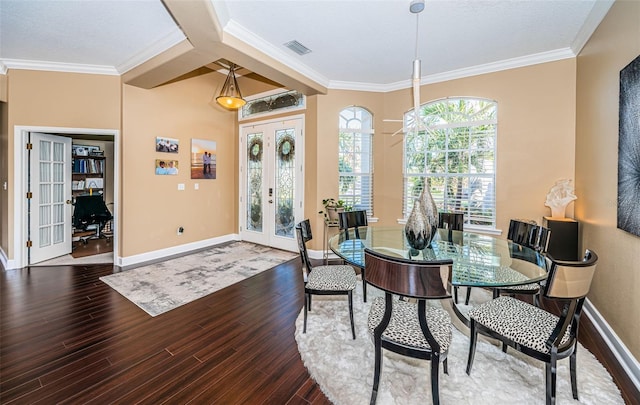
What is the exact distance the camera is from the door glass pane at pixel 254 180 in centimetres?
550

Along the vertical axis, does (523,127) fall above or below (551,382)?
above

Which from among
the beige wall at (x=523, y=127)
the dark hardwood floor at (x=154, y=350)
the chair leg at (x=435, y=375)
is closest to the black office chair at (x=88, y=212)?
the dark hardwood floor at (x=154, y=350)

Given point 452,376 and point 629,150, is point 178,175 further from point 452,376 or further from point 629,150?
point 629,150

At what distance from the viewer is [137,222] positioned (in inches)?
171

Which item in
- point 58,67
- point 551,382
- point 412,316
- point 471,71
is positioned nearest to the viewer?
point 551,382

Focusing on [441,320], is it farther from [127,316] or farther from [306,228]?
[127,316]

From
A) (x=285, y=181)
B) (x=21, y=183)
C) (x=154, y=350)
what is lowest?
(x=154, y=350)

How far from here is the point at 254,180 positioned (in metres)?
5.61

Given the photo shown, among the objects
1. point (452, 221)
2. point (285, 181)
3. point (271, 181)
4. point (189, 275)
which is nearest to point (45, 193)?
point (189, 275)

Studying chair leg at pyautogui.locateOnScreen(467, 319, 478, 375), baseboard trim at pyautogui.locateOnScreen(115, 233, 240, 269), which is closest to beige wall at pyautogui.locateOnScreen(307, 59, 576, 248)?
baseboard trim at pyautogui.locateOnScreen(115, 233, 240, 269)

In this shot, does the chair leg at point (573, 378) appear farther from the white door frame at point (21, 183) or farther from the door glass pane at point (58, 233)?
the door glass pane at point (58, 233)

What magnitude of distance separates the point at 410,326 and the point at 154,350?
1.94 meters

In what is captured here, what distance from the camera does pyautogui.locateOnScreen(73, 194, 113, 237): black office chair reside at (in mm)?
5555

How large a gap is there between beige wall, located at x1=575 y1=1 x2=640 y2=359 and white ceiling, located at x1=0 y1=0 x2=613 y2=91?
0.36 m
